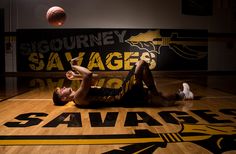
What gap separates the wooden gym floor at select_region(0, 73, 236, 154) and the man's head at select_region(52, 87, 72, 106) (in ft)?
0.35

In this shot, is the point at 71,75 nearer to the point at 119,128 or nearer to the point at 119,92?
the point at 119,92

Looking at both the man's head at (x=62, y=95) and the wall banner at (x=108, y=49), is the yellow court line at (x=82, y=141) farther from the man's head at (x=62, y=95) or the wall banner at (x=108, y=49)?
the wall banner at (x=108, y=49)

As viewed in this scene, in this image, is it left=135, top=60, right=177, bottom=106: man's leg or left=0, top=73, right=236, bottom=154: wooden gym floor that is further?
left=135, top=60, right=177, bottom=106: man's leg

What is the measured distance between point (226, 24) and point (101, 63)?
16.3 feet

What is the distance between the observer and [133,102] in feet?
14.4

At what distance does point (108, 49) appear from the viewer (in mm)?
11141

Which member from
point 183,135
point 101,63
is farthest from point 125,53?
point 183,135

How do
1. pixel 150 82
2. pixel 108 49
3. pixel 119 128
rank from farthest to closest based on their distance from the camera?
pixel 108 49 < pixel 150 82 < pixel 119 128

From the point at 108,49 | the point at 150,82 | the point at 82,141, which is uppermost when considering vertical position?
the point at 108,49

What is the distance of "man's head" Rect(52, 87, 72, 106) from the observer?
4.23 m

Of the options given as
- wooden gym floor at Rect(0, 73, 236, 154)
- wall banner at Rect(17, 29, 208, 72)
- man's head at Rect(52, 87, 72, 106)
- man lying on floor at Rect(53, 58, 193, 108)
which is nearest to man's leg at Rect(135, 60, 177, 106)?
man lying on floor at Rect(53, 58, 193, 108)

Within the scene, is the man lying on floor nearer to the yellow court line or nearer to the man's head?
the man's head

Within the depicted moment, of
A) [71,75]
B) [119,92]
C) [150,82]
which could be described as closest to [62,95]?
[71,75]

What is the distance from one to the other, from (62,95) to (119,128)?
1.41 meters
